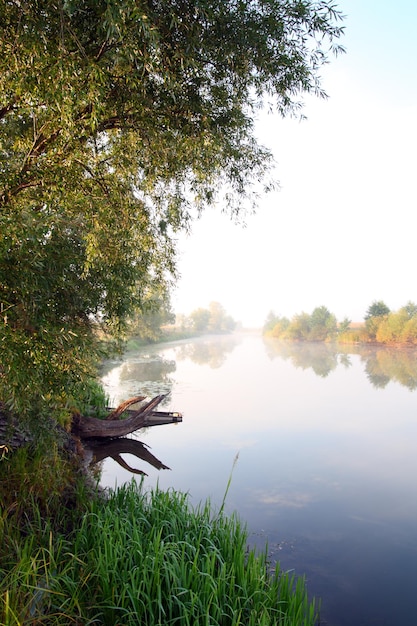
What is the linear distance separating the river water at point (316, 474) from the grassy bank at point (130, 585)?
1.32 metres

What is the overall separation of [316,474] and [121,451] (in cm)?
461

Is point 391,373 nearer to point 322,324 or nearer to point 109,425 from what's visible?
point 109,425

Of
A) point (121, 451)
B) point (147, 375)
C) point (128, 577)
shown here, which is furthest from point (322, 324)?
point (128, 577)

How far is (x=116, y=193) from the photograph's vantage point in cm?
589

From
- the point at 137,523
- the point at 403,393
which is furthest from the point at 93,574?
the point at 403,393

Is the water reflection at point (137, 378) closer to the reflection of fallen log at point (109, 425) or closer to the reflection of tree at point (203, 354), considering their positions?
the reflection of fallen log at point (109, 425)

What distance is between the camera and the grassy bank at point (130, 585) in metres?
3.64

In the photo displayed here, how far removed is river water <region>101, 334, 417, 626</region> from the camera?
19.5ft

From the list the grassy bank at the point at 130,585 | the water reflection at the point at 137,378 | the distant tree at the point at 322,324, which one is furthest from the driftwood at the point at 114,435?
the distant tree at the point at 322,324

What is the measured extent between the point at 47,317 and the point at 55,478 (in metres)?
2.79

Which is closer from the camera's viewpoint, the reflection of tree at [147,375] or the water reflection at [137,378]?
the water reflection at [137,378]

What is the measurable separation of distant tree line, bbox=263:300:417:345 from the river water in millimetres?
28939

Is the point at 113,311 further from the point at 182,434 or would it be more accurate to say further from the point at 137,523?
the point at 182,434

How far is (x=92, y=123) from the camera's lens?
3.63 meters
